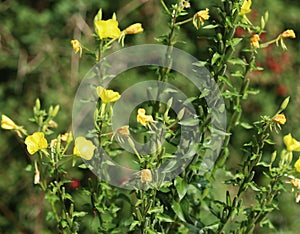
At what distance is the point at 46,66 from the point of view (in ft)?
9.56

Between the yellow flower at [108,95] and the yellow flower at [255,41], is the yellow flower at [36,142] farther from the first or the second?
the yellow flower at [255,41]

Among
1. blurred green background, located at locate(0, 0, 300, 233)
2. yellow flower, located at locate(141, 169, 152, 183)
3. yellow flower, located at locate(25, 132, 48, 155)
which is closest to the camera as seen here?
yellow flower, located at locate(141, 169, 152, 183)

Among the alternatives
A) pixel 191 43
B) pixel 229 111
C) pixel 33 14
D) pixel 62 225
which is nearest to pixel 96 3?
pixel 33 14

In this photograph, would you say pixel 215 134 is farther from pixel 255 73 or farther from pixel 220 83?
pixel 255 73

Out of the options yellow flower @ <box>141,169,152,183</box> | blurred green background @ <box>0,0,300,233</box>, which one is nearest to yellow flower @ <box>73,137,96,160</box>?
yellow flower @ <box>141,169,152,183</box>

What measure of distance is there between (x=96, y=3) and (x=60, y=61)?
34cm

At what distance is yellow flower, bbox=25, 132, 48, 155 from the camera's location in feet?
4.23

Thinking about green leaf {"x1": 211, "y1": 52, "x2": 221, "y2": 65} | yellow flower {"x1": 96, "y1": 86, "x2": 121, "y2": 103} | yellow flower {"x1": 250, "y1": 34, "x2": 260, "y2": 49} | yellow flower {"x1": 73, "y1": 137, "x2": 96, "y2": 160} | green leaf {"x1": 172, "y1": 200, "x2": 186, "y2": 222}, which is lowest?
green leaf {"x1": 172, "y1": 200, "x2": 186, "y2": 222}

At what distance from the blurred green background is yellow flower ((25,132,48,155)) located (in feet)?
4.69

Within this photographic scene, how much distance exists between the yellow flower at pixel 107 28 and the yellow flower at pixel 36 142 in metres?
0.26

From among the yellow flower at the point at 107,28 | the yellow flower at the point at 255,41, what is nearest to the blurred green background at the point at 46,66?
the yellow flower at the point at 255,41

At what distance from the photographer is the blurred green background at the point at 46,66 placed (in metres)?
2.80

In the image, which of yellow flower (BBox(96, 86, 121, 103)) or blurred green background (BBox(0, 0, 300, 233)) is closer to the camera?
yellow flower (BBox(96, 86, 121, 103))

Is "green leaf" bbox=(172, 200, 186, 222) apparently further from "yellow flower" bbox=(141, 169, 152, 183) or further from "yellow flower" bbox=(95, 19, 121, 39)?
"yellow flower" bbox=(95, 19, 121, 39)
